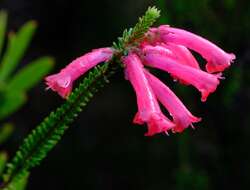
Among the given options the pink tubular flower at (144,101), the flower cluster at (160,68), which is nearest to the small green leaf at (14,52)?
the flower cluster at (160,68)

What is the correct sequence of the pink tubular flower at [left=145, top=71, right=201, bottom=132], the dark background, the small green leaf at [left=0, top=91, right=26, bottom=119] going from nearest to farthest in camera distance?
1. the pink tubular flower at [left=145, top=71, right=201, bottom=132]
2. the small green leaf at [left=0, top=91, right=26, bottom=119]
3. the dark background

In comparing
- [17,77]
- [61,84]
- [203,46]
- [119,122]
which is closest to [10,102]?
[17,77]

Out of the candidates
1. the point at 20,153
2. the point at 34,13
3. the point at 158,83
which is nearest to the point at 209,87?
the point at 158,83

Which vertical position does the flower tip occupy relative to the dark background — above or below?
above

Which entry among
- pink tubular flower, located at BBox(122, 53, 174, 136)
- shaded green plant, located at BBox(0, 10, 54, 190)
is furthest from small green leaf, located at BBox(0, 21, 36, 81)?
pink tubular flower, located at BBox(122, 53, 174, 136)

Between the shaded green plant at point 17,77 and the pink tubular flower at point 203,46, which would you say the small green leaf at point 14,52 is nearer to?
the shaded green plant at point 17,77

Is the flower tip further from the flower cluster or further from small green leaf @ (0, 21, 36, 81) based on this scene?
small green leaf @ (0, 21, 36, 81)

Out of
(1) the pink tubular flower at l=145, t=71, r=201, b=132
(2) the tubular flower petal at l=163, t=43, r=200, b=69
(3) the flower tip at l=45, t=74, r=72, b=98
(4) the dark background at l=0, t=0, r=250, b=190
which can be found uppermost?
(3) the flower tip at l=45, t=74, r=72, b=98
